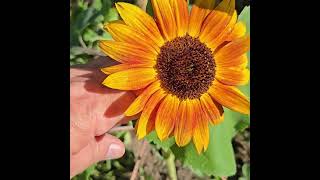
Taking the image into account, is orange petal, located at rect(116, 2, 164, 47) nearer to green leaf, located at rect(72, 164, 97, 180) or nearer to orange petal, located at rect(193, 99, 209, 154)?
orange petal, located at rect(193, 99, 209, 154)

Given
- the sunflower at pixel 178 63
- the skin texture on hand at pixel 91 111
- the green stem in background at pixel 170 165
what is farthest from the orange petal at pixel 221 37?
the green stem in background at pixel 170 165

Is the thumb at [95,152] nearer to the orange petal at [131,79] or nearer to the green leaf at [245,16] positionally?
the orange petal at [131,79]

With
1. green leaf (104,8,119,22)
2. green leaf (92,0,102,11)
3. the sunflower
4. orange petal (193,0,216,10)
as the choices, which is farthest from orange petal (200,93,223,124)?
green leaf (92,0,102,11)

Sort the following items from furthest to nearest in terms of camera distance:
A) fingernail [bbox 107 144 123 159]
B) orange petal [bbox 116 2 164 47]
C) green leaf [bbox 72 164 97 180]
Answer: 1. green leaf [bbox 72 164 97 180]
2. fingernail [bbox 107 144 123 159]
3. orange petal [bbox 116 2 164 47]

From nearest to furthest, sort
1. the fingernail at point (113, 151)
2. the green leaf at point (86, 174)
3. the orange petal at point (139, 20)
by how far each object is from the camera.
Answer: the orange petal at point (139, 20), the fingernail at point (113, 151), the green leaf at point (86, 174)

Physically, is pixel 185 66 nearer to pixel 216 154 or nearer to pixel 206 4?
pixel 206 4
